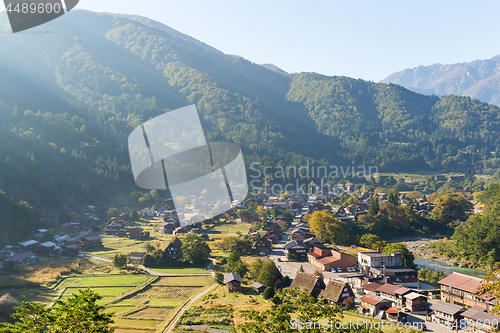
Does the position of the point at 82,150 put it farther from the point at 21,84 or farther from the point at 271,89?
the point at 271,89

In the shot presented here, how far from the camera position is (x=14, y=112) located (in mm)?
56094

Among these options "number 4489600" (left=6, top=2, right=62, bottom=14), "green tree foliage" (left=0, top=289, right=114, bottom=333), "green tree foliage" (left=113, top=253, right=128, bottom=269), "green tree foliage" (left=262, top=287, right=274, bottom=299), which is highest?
"number 4489600" (left=6, top=2, right=62, bottom=14)

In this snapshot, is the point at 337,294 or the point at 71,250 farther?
the point at 71,250

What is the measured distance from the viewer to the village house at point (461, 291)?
16.2 m

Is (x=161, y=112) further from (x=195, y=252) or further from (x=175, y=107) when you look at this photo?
(x=195, y=252)

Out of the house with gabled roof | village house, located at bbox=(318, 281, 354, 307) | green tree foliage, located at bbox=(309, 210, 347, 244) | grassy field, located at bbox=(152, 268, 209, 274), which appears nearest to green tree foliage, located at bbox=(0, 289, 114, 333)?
village house, located at bbox=(318, 281, 354, 307)

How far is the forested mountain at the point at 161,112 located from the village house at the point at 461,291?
1654 inches

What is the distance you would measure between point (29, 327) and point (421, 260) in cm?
3005

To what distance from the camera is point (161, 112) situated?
342 feet

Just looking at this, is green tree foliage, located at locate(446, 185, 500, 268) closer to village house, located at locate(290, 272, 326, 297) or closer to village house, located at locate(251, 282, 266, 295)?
village house, located at locate(290, 272, 326, 297)

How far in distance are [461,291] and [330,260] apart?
8.17 meters

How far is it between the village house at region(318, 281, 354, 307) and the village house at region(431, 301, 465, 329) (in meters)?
3.65

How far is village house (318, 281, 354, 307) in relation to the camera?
15966 mm

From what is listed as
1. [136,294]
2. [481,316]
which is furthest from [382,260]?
[136,294]
